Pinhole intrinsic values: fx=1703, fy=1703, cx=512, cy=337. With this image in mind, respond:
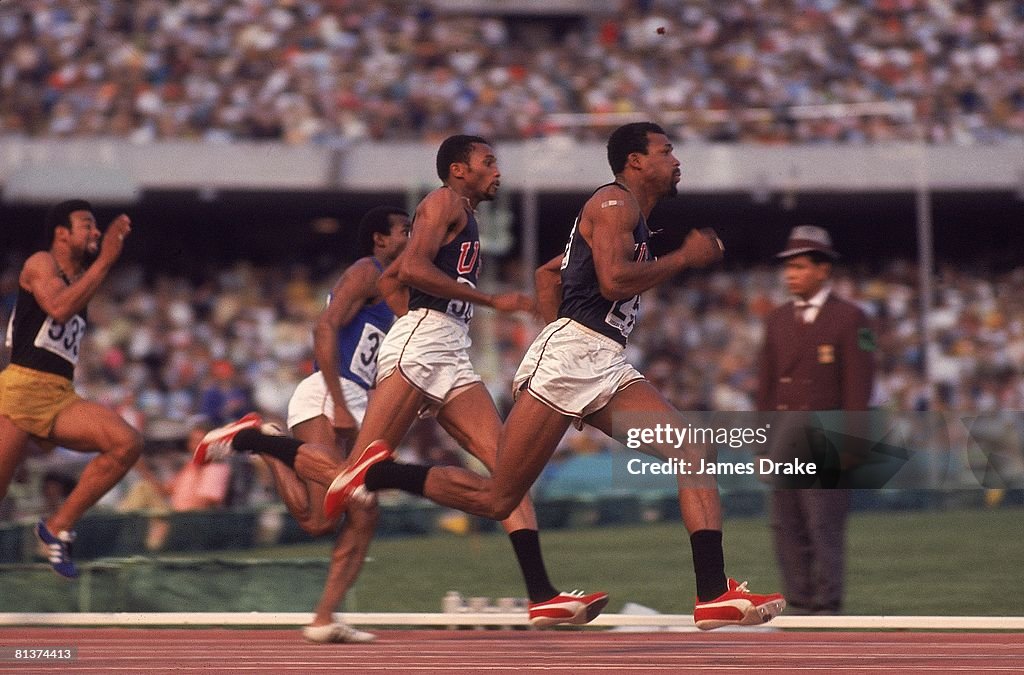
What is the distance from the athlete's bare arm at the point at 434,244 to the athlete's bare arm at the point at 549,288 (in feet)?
0.86

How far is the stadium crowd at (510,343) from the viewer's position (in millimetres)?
20516

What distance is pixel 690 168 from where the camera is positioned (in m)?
26.0

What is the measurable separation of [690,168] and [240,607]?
58.5ft

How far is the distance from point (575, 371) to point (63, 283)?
312 centimetres

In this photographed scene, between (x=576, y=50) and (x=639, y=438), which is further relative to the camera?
(x=576, y=50)

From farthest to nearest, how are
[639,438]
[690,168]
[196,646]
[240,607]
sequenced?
[690,168] < [240,607] < [196,646] < [639,438]

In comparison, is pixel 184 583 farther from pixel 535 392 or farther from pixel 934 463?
pixel 934 463

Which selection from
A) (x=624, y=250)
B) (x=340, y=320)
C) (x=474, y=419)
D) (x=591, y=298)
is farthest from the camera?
(x=340, y=320)

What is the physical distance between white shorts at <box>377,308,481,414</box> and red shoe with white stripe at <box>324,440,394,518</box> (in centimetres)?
35

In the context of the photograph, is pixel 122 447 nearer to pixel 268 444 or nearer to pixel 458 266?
pixel 268 444

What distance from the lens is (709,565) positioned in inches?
260

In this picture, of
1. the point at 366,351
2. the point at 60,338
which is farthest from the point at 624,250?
the point at 60,338

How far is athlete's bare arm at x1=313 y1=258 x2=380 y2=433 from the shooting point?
8266 millimetres

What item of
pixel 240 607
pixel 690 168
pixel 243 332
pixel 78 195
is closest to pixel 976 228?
pixel 690 168
